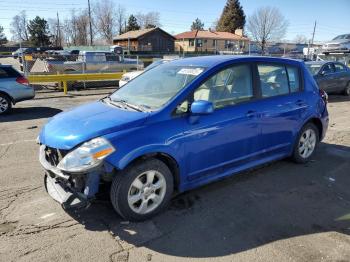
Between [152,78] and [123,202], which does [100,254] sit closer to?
[123,202]

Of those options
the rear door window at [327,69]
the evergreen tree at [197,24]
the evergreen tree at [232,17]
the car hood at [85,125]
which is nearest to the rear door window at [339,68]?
the rear door window at [327,69]

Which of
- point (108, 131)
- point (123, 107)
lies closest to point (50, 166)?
point (108, 131)

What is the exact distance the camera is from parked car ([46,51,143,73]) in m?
17.8

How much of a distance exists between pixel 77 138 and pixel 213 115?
1.59 metres

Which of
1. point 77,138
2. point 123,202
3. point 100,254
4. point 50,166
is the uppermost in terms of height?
point 77,138

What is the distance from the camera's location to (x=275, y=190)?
459 cm

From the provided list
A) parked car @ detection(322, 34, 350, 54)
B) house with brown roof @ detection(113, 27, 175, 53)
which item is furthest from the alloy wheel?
house with brown roof @ detection(113, 27, 175, 53)

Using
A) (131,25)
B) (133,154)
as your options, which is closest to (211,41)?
(131,25)

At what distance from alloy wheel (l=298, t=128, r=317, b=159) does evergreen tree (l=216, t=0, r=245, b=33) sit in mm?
85296

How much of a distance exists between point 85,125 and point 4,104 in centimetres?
771

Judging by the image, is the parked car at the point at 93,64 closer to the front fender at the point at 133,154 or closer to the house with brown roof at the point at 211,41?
the front fender at the point at 133,154

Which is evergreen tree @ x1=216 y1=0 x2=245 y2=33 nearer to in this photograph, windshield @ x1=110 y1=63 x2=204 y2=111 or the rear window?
the rear window

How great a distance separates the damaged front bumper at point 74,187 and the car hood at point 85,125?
11.3 inches

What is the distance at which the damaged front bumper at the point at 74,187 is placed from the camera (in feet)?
10.9
